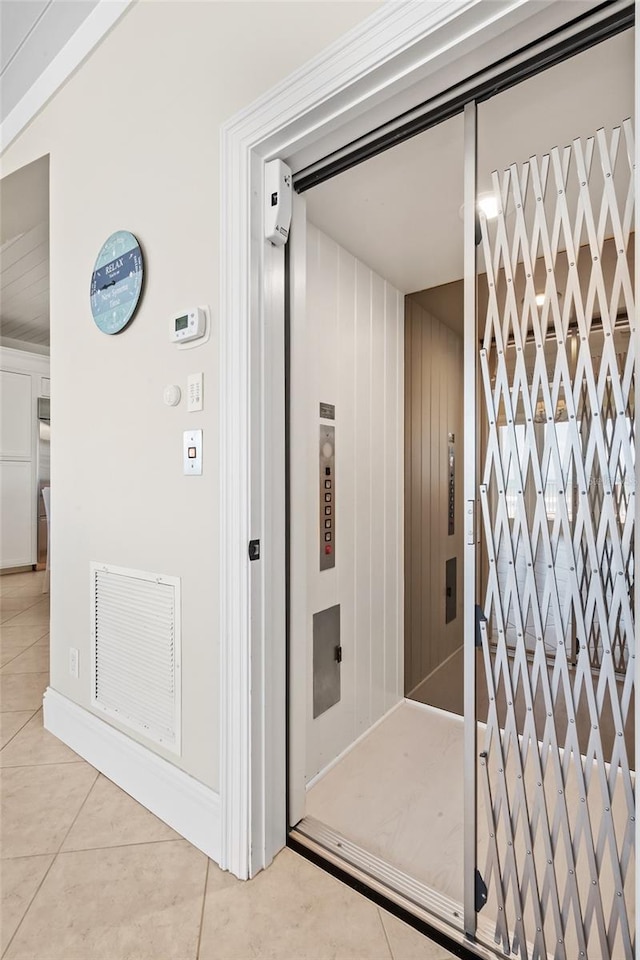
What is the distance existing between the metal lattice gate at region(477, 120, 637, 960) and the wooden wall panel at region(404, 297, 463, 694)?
5.14 feet

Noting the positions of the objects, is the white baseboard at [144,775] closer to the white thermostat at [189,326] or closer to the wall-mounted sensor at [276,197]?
the white thermostat at [189,326]

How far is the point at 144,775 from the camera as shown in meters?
1.72

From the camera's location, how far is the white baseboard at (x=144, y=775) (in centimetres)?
152

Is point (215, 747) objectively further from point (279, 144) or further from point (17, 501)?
point (17, 501)

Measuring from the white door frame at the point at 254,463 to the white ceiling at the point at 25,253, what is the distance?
4.97ft

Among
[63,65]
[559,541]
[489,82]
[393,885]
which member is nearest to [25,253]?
[63,65]

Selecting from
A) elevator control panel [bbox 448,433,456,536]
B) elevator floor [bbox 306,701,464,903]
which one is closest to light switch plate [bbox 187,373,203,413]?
elevator floor [bbox 306,701,464,903]

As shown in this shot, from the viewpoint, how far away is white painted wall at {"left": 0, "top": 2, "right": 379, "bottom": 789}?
149cm

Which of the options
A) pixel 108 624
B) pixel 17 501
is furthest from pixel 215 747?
pixel 17 501

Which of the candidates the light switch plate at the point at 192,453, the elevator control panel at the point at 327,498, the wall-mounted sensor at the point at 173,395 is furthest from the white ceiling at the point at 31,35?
the elevator control panel at the point at 327,498

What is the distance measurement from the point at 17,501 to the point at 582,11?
Answer: 19.6ft

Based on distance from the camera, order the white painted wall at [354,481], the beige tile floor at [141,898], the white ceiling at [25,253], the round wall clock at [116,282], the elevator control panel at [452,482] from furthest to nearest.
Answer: the elevator control panel at [452,482], the white ceiling at [25,253], the white painted wall at [354,481], the round wall clock at [116,282], the beige tile floor at [141,898]

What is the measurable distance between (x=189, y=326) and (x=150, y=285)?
324 millimetres

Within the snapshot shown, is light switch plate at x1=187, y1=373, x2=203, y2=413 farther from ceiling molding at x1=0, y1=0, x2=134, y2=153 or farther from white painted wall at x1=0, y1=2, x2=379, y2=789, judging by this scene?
ceiling molding at x1=0, y1=0, x2=134, y2=153
